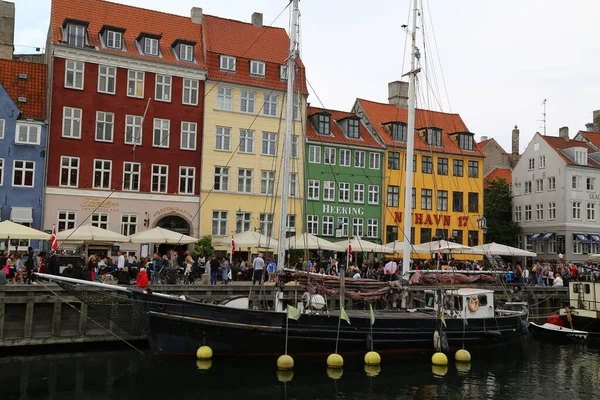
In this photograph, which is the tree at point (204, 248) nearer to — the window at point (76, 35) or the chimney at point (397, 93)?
the window at point (76, 35)

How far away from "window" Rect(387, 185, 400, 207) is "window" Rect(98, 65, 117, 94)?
21.8 m

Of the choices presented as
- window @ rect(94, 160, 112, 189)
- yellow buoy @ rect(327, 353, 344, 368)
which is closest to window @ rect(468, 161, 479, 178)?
window @ rect(94, 160, 112, 189)

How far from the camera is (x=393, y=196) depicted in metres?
49.5

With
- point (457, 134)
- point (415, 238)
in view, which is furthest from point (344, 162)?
point (457, 134)

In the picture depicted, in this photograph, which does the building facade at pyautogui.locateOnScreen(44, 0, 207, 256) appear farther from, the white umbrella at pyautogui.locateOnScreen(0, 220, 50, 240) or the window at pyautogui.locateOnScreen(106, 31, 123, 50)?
the white umbrella at pyautogui.locateOnScreen(0, 220, 50, 240)

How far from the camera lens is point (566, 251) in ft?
174

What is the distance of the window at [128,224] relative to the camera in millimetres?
38750

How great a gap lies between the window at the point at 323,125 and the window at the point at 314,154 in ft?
4.98

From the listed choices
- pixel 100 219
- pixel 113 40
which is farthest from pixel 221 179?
pixel 113 40

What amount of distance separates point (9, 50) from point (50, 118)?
861 centimetres

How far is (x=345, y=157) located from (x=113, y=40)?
59.9 ft

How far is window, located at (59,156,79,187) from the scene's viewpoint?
37438 mm

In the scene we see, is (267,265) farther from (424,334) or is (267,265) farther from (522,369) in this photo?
(522,369)

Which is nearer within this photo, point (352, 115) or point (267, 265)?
point (267, 265)
